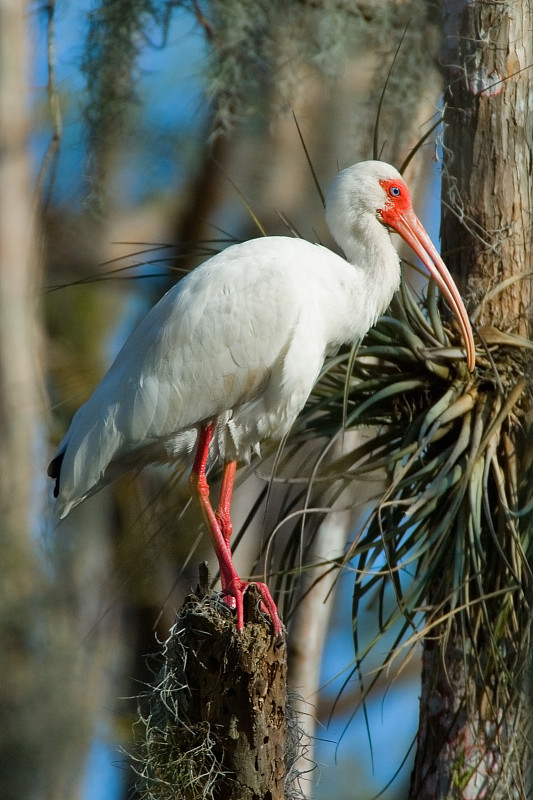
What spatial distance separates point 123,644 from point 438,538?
2845 mm

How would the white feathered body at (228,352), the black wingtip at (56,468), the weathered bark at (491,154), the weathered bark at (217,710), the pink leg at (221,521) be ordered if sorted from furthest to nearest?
the weathered bark at (491,154)
the black wingtip at (56,468)
the white feathered body at (228,352)
the pink leg at (221,521)
the weathered bark at (217,710)

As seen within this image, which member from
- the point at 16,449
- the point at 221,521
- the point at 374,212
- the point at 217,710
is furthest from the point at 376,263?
the point at 16,449

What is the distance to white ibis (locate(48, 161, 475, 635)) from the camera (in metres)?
2.81

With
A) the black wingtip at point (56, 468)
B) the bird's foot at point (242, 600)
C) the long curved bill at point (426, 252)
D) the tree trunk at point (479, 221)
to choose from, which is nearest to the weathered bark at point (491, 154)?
the tree trunk at point (479, 221)

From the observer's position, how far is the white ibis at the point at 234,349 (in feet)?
9.23

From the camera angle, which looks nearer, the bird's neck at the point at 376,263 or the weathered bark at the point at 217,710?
the weathered bark at the point at 217,710

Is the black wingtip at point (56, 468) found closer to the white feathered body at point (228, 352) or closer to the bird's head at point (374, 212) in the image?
the white feathered body at point (228, 352)

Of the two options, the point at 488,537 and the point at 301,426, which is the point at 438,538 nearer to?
the point at 488,537

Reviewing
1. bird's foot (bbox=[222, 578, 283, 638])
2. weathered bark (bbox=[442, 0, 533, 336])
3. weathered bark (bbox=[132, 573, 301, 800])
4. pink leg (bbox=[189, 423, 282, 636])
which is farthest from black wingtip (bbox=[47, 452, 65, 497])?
weathered bark (bbox=[442, 0, 533, 336])

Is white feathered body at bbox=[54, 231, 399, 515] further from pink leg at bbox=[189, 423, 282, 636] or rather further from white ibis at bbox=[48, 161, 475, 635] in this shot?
pink leg at bbox=[189, 423, 282, 636]

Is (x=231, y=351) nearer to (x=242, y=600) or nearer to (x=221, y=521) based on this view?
(x=221, y=521)

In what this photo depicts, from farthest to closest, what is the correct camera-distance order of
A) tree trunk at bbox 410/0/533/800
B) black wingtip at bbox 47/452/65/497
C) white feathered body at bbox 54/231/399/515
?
tree trunk at bbox 410/0/533/800
black wingtip at bbox 47/452/65/497
white feathered body at bbox 54/231/399/515

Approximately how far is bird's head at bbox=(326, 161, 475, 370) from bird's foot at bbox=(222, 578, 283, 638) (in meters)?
1.09

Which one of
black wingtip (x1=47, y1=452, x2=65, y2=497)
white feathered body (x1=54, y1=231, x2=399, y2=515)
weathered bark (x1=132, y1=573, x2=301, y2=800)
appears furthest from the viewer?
black wingtip (x1=47, y1=452, x2=65, y2=497)
